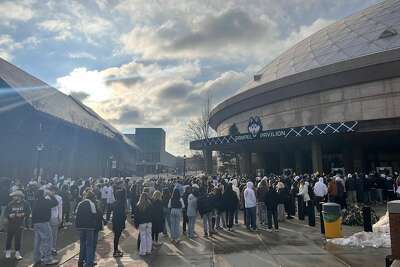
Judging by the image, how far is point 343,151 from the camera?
37.6 metres

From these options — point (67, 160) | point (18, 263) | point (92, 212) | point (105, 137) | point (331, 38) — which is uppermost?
point (331, 38)

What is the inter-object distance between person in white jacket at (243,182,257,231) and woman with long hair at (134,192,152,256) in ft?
16.0

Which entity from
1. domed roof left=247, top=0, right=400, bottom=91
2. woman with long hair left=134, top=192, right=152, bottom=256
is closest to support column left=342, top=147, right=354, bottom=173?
domed roof left=247, top=0, right=400, bottom=91

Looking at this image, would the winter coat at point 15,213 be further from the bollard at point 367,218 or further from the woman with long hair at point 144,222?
the bollard at point 367,218

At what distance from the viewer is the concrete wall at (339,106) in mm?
29734

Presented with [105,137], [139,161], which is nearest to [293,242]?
[105,137]

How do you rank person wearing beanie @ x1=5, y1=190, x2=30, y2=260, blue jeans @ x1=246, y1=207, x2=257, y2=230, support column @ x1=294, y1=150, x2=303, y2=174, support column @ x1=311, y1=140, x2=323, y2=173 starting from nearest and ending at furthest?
person wearing beanie @ x1=5, y1=190, x2=30, y2=260 < blue jeans @ x1=246, y1=207, x2=257, y2=230 < support column @ x1=311, y1=140, x2=323, y2=173 < support column @ x1=294, y1=150, x2=303, y2=174

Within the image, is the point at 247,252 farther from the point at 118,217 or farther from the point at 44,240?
the point at 44,240

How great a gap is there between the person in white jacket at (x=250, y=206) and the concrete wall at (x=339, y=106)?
21.2 metres

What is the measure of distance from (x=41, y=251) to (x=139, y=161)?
109422 millimetres

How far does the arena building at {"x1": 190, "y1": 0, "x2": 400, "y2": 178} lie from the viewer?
29.5 meters

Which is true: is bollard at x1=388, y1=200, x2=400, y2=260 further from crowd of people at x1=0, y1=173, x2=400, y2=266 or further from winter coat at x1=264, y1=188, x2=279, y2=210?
winter coat at x1=264, y1=188, x2=279, y2=210

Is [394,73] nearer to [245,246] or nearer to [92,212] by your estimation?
[245,246]

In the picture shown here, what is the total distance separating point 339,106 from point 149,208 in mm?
27072
